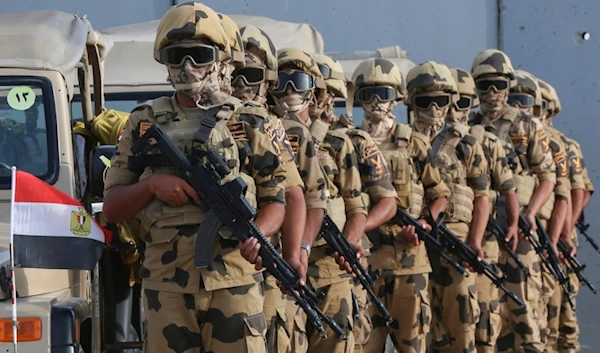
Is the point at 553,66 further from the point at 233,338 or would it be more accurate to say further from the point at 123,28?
the point at 233,338

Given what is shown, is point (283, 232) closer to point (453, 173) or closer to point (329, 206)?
point (329, 206)

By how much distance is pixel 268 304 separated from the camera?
500 cm

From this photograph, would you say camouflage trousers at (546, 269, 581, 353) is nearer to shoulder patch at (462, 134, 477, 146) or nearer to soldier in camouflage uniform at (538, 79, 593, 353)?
soldier in camouflage uniform at (538, 79, 593, 353)

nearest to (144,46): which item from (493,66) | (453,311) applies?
(493,66)

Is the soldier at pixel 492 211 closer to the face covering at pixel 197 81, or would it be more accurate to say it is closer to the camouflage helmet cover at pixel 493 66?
the camouflage helmet cover at pixel 493 66

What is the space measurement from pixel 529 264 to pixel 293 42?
2365 millimetres

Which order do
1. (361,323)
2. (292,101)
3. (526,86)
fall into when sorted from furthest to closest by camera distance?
(526,86), (361,323), (292,101)

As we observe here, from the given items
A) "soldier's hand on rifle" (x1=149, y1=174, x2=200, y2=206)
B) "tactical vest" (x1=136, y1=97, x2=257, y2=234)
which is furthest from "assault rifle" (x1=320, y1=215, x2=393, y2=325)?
"soldier's hand on rifle" (x1=149, y1=174, x2=200, y2=206)

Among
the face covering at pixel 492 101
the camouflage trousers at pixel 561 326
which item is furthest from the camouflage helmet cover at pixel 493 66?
the camouflage trousers at pixel 561 326

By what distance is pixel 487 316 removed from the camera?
7684 millimetres

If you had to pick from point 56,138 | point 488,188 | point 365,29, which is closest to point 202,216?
point 56,138

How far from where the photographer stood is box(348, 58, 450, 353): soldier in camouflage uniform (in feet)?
22.2

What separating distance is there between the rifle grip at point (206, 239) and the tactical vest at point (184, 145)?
63 millimetres

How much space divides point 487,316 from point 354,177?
2.04 metres
